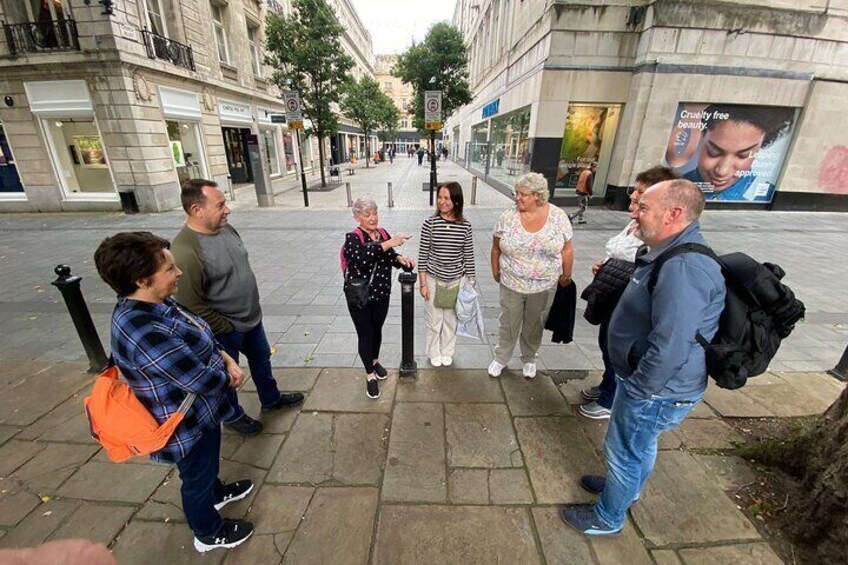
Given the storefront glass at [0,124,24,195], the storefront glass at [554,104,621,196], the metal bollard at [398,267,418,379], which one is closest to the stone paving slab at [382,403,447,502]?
the metal bollard at [398,267,418,379]

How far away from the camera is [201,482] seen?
1914 millimetres

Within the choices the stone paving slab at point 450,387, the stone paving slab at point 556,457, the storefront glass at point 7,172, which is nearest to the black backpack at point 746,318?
the stone paving slab at point 556,457

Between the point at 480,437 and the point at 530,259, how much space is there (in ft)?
4.89

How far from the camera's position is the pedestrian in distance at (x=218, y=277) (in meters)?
2.34

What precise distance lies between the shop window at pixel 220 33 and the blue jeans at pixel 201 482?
59.2ft

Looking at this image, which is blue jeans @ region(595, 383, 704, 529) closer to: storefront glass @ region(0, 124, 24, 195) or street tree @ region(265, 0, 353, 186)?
storefront glass @ region(0, 124, 24, 195)

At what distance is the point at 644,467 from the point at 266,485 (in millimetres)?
2331

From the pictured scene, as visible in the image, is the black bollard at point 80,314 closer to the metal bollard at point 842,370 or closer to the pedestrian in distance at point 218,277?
the pedestrian in distance at point 218,277

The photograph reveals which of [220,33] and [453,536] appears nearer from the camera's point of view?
[453,536]

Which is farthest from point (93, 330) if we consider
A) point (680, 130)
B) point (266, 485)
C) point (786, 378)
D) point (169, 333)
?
point (680, 130)

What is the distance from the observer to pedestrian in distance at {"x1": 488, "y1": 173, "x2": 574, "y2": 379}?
2976 millimetres

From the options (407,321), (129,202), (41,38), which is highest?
(41,38)

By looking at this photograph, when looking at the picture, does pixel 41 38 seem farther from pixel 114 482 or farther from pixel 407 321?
pixel 407 321

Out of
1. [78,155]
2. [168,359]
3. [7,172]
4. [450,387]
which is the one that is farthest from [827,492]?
[7,172]
